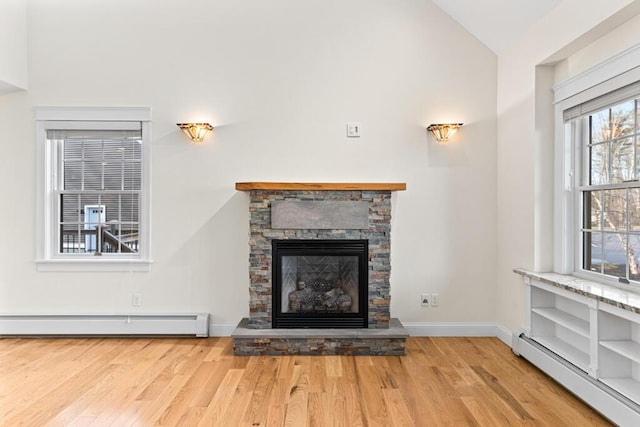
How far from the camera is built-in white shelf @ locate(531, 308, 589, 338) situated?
286cm

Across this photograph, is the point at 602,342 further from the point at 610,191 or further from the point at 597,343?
the point at 610,191

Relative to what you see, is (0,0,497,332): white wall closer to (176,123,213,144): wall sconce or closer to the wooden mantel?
(176,123,213,144): wall sconce

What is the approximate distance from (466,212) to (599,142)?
1.30 meters

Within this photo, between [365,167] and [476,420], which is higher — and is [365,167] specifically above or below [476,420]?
above

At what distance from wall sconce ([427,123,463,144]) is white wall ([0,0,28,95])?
157 inches

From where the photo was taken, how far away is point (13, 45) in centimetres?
390

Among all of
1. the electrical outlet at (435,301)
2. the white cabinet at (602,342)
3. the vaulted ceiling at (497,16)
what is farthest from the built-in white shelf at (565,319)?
the vaulted ceiling at (497,16)

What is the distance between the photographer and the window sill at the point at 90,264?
4.07 metres

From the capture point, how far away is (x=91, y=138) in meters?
4.14

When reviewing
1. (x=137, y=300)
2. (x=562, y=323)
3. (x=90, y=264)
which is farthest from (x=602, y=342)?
(x=90, y=264)

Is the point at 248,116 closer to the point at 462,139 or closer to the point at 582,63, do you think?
the point at 462,139

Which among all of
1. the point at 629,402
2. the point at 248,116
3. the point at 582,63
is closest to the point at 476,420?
the point at 629,402

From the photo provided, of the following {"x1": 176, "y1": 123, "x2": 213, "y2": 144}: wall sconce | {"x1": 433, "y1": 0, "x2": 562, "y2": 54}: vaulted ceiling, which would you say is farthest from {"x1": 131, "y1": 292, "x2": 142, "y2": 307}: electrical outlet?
{"x1": 433, "y1": 0, "x2": 562, "y2": 54}: vaulted ceiling

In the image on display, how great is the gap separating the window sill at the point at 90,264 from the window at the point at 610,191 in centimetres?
388
